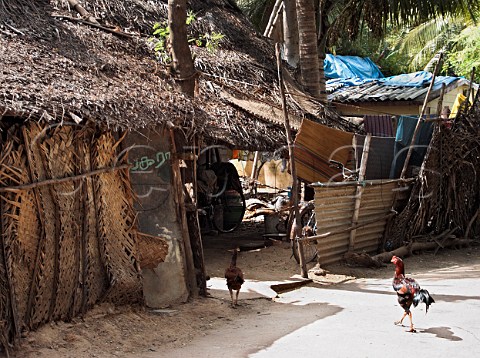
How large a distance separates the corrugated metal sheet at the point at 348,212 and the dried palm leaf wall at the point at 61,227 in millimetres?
3733

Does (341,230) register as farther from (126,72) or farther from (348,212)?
(126,72)

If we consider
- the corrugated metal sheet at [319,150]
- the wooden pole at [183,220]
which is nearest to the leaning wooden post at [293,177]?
the corrugated metal sheet at [319,150]

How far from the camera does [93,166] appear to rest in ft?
23.2

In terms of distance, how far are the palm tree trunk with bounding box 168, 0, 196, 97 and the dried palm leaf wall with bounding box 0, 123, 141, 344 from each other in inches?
94.9

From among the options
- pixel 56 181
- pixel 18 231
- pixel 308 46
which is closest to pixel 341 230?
pixel 308 46

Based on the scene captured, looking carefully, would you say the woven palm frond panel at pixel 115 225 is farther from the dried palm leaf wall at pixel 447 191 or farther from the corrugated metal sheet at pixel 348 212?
the dried palm leaf wall at pixel 447 191

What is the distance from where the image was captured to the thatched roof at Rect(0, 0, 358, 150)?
682 centimetres

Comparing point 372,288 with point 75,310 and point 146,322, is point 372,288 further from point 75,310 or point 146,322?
point 75,310

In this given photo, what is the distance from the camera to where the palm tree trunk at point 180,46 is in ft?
31.1

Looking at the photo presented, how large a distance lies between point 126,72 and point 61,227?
114 inches

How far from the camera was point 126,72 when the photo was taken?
898 cm

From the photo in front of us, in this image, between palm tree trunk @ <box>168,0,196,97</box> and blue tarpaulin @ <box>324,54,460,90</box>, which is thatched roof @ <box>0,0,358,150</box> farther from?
blue tarpaulin @ <box>324,54,460,90</box>

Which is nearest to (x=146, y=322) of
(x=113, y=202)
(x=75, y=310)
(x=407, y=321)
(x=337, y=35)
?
(x=75, y=310)

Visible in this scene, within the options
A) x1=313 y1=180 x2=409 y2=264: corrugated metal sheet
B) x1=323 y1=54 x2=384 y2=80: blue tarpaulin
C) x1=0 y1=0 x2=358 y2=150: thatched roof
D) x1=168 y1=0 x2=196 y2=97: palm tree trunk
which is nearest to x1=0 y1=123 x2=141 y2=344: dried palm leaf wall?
x1=0 y1=0 x2=358 y2=150: thatched roof
